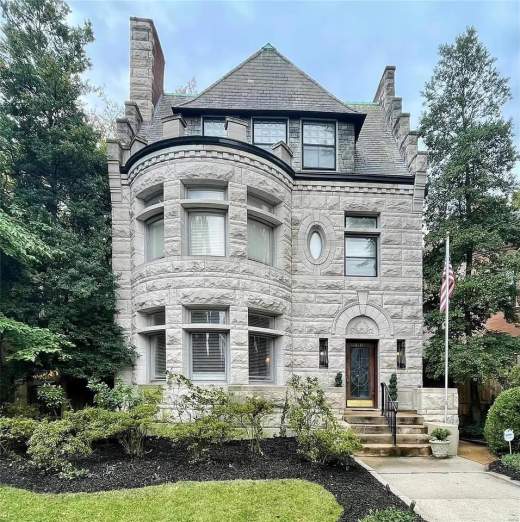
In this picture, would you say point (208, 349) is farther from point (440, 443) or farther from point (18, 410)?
point (440, 443)

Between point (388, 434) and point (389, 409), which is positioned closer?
point (388, 434)

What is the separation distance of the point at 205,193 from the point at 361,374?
6.70 meters

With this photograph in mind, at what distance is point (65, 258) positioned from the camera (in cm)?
965

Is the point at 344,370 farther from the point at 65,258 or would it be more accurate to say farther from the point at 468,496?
the point at 65,258

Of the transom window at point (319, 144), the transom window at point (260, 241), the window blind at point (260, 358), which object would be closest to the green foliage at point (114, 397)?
the window blind at point (260, 358)

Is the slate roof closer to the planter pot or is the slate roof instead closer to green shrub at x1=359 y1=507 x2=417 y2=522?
the planter pot

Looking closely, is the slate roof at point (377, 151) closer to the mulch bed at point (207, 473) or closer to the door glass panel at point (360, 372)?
the door glass panel at point (360, 372)

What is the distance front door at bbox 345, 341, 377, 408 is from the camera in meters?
10.5

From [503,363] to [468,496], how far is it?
6.07m

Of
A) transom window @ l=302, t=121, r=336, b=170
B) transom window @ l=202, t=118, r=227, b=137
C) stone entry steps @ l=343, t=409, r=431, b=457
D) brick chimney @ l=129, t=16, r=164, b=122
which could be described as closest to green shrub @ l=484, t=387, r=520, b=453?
stone entry steps @ l=343, t=409, r=431, b=457

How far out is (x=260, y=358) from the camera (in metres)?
9.89

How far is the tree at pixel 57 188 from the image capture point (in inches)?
377

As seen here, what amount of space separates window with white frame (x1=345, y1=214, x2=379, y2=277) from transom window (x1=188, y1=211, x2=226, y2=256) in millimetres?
3883

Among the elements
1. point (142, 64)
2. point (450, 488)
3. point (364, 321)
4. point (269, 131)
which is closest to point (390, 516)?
point (450, 488)
